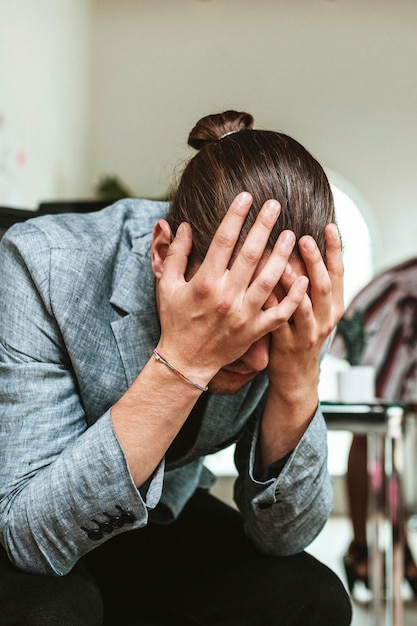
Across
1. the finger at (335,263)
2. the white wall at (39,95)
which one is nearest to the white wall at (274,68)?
the finger at (335,263)

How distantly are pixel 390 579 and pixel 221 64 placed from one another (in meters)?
0.88

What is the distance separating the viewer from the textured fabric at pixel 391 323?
169 centimetres

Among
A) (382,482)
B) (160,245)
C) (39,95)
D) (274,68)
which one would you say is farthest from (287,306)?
(39,95)

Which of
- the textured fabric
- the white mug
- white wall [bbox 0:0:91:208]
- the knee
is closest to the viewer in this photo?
the knee

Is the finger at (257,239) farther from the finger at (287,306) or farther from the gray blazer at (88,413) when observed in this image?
the gray blazer at (88,413)

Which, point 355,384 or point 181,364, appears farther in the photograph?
point 355,384

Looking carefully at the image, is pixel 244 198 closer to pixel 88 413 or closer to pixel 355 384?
pixel 88 413

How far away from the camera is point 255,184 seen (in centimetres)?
63

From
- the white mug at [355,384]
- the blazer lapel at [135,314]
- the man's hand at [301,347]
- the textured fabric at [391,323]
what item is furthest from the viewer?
the textured fabric at [391,323]

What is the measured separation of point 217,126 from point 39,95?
1678mm

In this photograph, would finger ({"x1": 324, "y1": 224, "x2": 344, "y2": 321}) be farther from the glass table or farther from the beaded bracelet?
the glass table

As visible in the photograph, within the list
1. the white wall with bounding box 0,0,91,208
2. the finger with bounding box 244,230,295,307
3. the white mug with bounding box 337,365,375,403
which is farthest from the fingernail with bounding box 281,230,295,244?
the white wall with bounding box 0,0,91,208

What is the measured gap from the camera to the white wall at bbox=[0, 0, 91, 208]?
72.1 inches

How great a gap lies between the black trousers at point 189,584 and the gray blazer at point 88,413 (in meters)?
0.03
